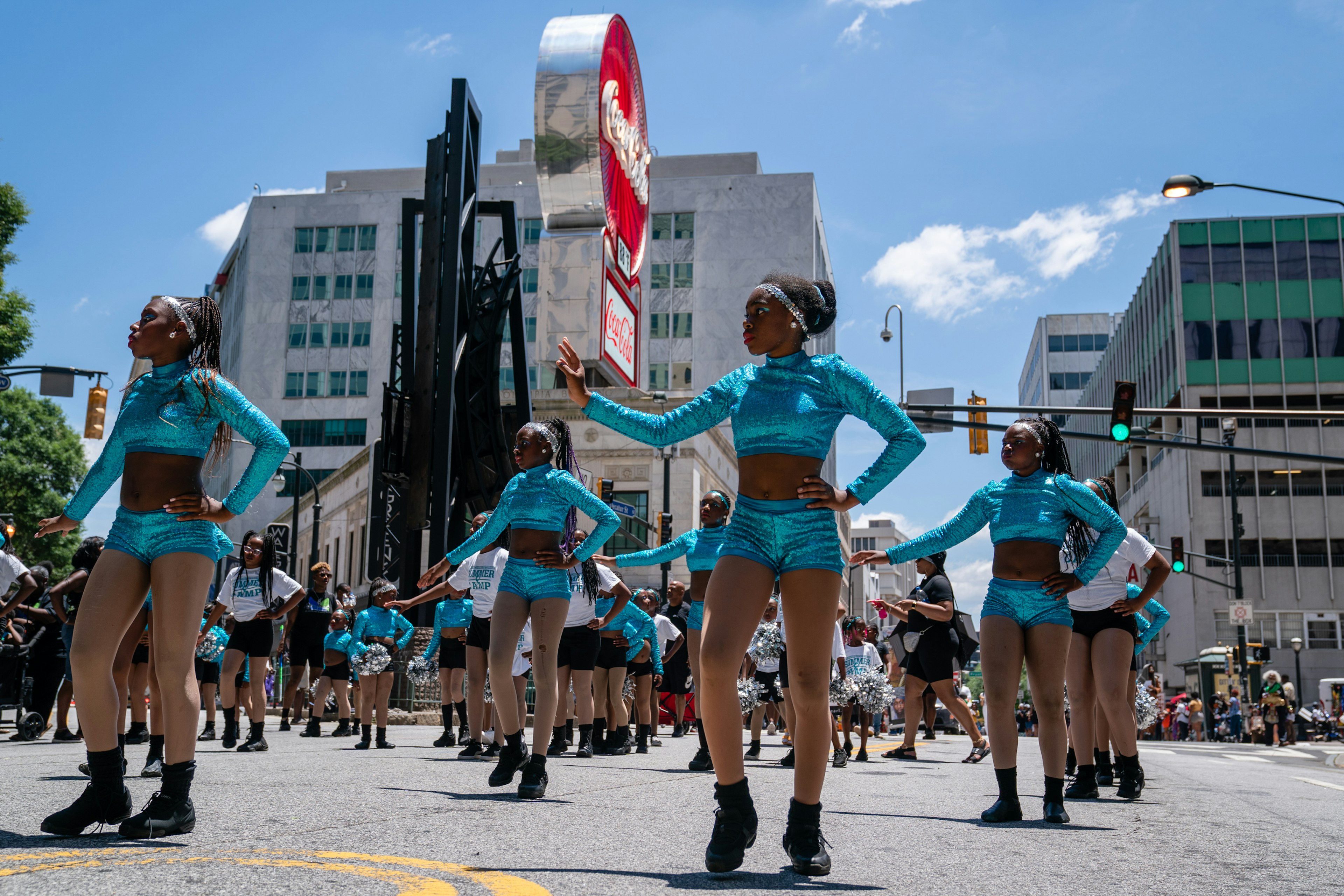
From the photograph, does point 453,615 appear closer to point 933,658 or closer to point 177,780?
point 933,658

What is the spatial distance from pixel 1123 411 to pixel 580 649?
10.6 m

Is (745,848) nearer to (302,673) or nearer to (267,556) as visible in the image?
(267,556)

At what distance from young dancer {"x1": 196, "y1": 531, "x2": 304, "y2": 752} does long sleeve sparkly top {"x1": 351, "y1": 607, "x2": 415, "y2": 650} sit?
81.4 inches

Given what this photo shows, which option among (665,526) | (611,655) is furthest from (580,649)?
(665,526)

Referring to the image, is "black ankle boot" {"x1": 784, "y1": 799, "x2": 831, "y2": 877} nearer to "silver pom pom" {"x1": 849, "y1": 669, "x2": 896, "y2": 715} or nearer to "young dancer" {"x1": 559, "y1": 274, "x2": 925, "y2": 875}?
"young dancer" {"x1": 559, "y1": 274, "x2": 925, "y2": 875}

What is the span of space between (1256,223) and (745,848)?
5857 centimetres

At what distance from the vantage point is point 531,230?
71312mm

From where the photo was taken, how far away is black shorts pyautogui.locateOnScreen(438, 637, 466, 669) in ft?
39.4

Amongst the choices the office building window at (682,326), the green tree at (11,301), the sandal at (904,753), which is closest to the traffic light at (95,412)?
the green tree at (11,301)

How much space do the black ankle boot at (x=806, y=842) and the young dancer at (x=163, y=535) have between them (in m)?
2.07

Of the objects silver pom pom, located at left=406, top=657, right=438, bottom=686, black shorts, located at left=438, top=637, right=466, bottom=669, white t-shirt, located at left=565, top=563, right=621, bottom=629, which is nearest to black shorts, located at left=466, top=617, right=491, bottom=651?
white t-shirt, located at left=565, top=563, right=621, bottom=629

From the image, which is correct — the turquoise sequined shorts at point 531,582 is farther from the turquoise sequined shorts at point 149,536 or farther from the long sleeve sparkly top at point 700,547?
the turquoise sequined shorts at point 149,536

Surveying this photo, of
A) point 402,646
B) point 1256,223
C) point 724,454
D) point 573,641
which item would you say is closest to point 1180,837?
point 573,641

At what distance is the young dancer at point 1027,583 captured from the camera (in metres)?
5.90
